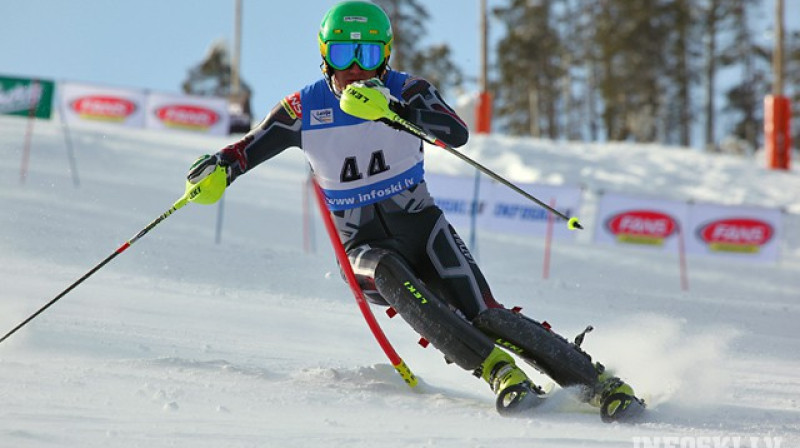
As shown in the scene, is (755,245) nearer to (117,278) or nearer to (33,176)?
(117,278)

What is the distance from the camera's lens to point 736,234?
12.1 m

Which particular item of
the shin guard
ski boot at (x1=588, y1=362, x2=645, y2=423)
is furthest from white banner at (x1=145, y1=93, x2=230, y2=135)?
ski boot at (x1=588, y1=362, x2=645, y2=423)

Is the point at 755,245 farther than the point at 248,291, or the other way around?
the point at 755,245

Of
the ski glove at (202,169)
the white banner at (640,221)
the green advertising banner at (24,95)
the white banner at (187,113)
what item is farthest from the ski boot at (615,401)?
the white banner at (187,113)

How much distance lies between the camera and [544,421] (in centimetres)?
351

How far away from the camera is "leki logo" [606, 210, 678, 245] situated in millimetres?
12164

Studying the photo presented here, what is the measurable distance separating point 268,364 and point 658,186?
15470mm

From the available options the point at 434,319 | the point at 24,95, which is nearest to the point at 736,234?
the point at 434,319

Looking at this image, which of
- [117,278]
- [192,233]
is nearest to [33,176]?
[192,233]

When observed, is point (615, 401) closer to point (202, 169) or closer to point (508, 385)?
point (508, 385)

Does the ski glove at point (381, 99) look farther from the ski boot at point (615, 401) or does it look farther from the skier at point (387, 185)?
the ski boot at point (615, 401)

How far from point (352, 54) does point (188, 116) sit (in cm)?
1731

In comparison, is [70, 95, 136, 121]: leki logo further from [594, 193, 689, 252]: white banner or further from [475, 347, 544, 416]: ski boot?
[475, 347, 544, 416]: ski boot

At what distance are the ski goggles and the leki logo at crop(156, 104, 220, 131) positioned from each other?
55.6 ft
